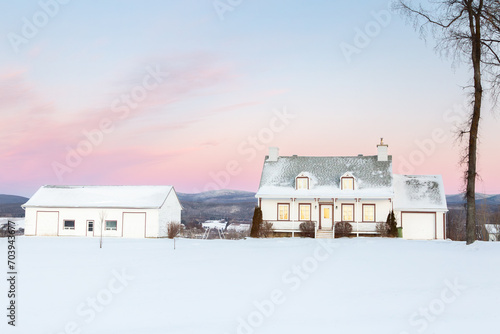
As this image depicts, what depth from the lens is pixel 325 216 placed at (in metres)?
33.3

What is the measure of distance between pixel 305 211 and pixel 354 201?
3243 mm

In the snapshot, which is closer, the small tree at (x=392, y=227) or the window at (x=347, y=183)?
the small tree at (x=392, y=227)

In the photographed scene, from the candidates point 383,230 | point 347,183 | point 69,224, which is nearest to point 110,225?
point 69,224

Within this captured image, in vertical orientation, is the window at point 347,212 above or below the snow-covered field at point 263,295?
above

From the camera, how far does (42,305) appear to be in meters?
11.6

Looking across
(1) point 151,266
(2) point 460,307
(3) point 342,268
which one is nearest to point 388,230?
(3) point 342,268

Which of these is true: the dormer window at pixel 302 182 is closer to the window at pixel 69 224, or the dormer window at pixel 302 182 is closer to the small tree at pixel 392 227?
the small tree at pixel 392 227

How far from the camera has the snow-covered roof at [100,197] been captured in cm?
Answer: 3650

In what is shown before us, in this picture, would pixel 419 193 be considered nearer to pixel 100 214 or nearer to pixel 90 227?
pixel 100 214

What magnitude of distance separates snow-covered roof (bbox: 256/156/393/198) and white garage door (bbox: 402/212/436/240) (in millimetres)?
2639

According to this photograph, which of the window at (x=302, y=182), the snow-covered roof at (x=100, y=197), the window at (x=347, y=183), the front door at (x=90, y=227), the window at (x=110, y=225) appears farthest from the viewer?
the snow-covered roof at (x=100, y=197)

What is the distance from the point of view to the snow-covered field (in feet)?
32.8

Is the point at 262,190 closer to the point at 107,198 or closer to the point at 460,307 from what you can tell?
the point at 107,198

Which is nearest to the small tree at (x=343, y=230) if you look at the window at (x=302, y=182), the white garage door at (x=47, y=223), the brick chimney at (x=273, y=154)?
the window at (x=302, y=182)
